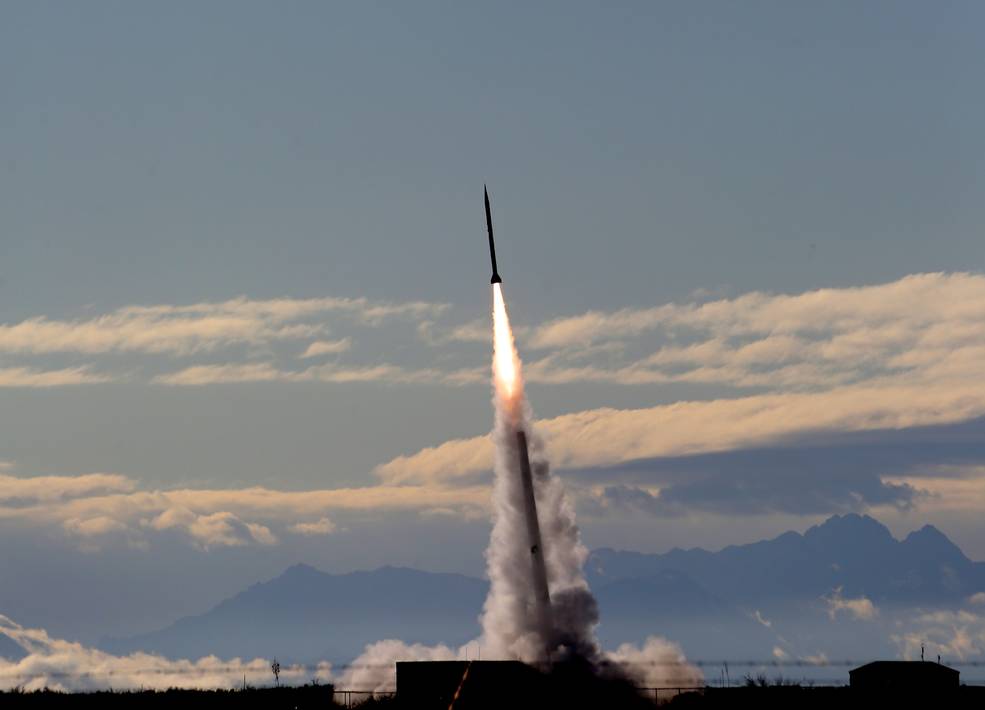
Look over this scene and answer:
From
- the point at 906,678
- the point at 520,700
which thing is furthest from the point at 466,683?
the point at 906,678

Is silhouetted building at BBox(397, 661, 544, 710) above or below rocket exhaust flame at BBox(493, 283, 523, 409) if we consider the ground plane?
below

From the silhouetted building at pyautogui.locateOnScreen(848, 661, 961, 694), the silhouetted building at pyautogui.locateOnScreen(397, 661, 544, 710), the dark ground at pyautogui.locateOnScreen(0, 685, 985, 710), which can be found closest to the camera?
the silhouetted building at pyautogui.locateOnScreen(397, 661, 544, 710)

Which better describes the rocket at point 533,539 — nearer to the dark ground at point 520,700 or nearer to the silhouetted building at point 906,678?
the dark ground at point 520,700

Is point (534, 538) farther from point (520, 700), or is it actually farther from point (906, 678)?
point (906, 678)

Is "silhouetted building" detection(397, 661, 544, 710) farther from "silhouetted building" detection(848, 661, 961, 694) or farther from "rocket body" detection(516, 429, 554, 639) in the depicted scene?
"silhouetted building" detection(848, 661, 961, 694)

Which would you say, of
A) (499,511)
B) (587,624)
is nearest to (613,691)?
(587,624)

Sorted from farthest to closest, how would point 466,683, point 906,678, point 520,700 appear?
point 906,678, point 466,683, point 520,700

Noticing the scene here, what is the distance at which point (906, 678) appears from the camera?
5989 inches

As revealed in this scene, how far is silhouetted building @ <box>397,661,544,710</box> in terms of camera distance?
14450 centimetres

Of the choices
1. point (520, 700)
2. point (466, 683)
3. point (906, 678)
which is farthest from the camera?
point (906, 678)

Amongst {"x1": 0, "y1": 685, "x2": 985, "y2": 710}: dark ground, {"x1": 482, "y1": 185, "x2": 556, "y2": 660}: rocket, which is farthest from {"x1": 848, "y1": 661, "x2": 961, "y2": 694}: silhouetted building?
{"x1": 482, "y1": 185, "x2": 556, "y2": 660}: rocket

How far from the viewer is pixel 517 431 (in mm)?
146375

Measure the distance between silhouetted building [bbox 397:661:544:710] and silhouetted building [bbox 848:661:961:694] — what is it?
25948 mm

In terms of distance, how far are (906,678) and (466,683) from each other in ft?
112
